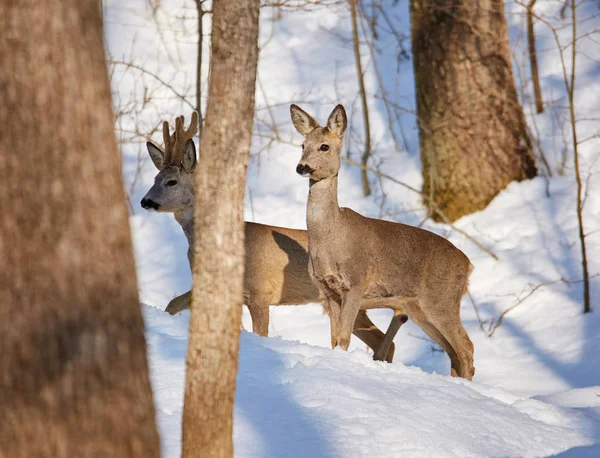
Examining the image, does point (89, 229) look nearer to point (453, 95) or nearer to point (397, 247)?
point (397, 247)

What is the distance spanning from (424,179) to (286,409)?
8.83m

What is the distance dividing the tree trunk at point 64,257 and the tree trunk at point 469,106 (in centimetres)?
1069

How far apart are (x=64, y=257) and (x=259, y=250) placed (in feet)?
21.3

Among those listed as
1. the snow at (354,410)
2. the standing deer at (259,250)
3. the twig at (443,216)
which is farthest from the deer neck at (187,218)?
the twig at (443,216)

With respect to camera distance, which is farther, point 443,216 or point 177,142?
point 443,216

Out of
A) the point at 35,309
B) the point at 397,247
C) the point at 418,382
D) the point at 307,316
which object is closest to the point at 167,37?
the point at 307,316

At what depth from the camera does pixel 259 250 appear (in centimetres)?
943

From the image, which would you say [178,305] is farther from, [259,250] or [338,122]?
[338,122]

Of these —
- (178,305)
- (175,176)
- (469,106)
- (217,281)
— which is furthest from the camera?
(469,106)

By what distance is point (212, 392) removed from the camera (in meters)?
4.28

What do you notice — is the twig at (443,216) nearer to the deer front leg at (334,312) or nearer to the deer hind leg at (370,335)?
the deer hind leg at (370,335)

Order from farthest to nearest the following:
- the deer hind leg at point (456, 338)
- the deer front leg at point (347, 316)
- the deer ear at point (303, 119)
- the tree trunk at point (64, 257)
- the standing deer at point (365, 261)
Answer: the deer hind leg at point (456, 338) → the deer ear at point (303, 119) → the standing deer at point (365, 261) → the deer front leg at point (347, 316) → the tree trunk at point (64, 257)

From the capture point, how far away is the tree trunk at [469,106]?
13656 millimetres

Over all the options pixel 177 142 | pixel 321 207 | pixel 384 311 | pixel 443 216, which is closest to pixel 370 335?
pixel 321 207
